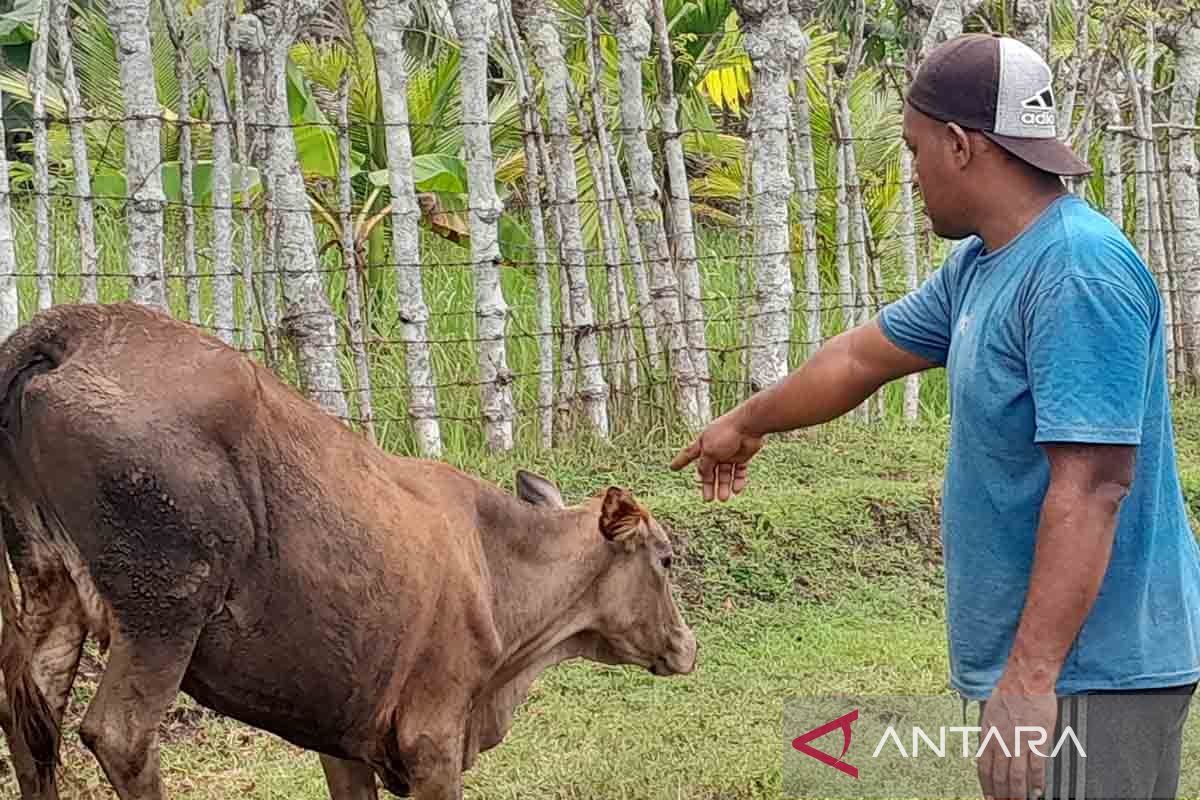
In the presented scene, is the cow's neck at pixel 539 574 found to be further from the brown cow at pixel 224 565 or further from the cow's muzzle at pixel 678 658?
the cow's muzzle at pixel 678 658

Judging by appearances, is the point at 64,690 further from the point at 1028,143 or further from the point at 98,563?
the point at 1028,143

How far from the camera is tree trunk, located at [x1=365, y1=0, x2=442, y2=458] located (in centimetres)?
867

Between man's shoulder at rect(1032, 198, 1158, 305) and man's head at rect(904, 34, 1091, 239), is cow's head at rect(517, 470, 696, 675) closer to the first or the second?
man's head at rect(904, 34, 1091, 239)

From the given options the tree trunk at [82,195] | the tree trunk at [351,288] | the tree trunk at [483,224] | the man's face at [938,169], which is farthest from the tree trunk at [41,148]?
the man's face at [938,169]

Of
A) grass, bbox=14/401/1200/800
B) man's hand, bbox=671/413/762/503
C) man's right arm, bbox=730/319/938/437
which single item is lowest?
grass, bbox=14/401/1200/800

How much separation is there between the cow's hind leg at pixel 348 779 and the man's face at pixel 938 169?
103 inches

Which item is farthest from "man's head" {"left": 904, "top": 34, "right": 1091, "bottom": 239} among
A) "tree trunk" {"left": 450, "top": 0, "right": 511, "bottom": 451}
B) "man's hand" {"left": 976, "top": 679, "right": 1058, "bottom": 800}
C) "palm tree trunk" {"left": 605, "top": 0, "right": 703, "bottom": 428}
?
"palm tree trunk" {"left": 605, "top": 0, "right": 703, "bottom": 428}

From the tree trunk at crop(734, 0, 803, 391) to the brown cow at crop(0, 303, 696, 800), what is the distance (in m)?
4.87

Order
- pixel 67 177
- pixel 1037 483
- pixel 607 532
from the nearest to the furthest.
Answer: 1. pixel 1037 483
2. pixel 607 532
3. pixel 67 177

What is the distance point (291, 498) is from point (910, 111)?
6.48 feet

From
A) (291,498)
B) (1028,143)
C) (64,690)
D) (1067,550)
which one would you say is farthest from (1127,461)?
(64,690)

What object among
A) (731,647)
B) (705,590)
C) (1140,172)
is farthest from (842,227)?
(731,647)

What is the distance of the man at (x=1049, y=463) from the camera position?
349 cm

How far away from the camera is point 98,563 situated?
4.45m
